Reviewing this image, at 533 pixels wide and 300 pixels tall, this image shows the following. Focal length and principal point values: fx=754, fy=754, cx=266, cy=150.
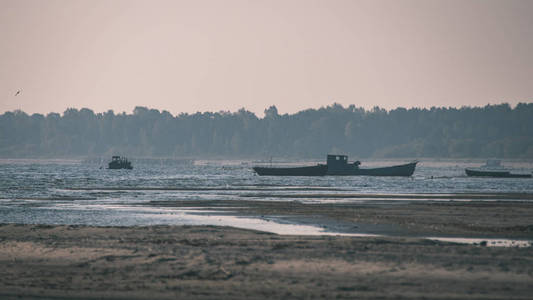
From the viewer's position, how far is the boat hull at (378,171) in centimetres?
11123

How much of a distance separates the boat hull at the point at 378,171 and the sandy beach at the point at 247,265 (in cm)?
8701

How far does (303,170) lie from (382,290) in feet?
333

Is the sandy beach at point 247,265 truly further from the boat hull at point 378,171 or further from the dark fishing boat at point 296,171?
the boat hull at point 378,171

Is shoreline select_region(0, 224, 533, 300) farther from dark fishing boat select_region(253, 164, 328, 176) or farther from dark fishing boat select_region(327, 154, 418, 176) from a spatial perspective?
dark fishing boat select_region(327, 154, 418, 176)

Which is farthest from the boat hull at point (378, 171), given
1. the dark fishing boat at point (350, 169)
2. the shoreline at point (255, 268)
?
the shoreline at point (255, 268)

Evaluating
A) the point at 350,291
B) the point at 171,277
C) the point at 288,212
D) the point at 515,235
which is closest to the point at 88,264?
the point at 171,277

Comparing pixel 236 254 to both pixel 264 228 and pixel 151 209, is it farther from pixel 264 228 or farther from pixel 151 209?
pixel 151 209

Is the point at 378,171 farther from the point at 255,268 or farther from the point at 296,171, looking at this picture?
the point at 255,268

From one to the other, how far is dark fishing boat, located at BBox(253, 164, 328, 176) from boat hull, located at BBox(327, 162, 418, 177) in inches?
53.3

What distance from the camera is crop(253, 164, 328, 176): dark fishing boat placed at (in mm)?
110750

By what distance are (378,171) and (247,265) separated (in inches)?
3954

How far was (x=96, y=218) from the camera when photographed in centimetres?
3036

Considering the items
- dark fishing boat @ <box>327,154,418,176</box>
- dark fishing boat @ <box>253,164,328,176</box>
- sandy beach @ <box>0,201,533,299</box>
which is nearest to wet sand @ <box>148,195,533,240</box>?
sandy beach @ <box>0,201,533,299</box>

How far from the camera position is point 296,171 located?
381 feet
